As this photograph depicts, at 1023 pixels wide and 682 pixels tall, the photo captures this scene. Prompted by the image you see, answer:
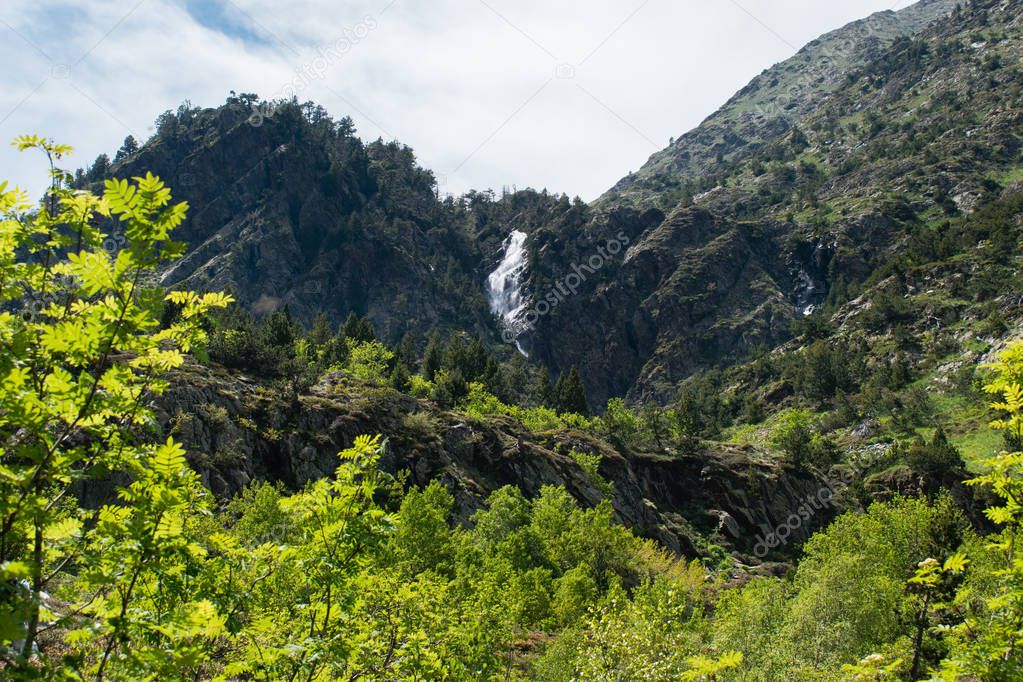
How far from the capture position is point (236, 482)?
51938 mm

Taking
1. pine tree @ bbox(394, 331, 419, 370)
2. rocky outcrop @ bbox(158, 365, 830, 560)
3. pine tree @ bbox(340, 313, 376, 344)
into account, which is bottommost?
rocky outcrop @ bbox(158, 365, 830, 560)

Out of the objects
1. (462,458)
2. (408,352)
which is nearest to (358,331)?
(408,352)

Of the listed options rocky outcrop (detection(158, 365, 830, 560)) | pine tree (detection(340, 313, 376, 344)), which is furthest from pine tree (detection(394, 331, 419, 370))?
rocky outcrop (detection(158, 365, 830, 560))

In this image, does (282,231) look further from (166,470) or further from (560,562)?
(166,470)

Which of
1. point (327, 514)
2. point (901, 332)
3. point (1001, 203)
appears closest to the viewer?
point (327, 514)

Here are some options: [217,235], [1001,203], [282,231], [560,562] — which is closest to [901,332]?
[1001,203]

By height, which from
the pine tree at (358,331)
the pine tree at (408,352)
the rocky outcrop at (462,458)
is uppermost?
the pine tree at (358,331)

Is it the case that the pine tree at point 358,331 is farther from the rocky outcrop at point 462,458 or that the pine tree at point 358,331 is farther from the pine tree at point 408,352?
the rocky outcrop at point 462,458

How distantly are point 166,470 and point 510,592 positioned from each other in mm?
29736

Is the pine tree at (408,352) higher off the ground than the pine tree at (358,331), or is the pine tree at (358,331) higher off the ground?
the pine tree at (358,331)

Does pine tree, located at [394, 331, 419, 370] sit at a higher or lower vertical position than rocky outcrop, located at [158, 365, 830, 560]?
higher

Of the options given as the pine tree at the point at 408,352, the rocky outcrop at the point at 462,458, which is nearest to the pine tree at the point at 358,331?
the pine tree at the point at 408,352

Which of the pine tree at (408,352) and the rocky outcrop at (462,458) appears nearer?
the rocky outcrop at (462,458)

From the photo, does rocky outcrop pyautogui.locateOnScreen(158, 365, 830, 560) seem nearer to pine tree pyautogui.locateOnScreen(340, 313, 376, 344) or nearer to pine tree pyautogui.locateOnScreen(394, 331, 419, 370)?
pine tree pyautogui.locateOnScreen(340, 313, 376, 344)
